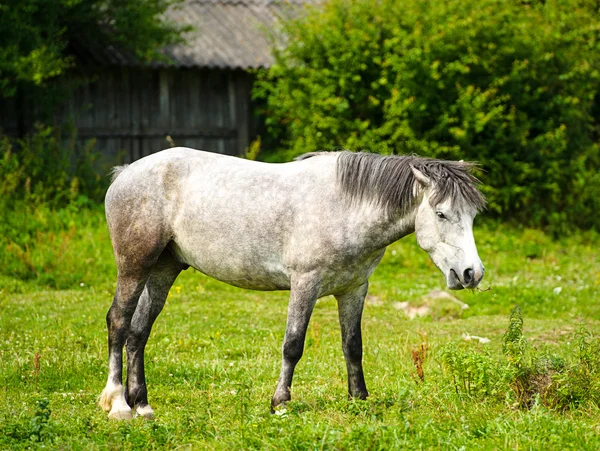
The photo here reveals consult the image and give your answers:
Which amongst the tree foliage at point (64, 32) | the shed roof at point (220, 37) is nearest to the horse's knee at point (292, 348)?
the tree foliage at point (64, 32)

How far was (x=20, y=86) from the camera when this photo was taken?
15.5m

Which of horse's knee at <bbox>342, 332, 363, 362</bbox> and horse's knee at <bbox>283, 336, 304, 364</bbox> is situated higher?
horse's knee at <bbox>283, 336, 304, 364</bbox>

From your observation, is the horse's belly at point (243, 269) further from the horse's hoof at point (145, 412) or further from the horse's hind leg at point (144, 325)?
the horse's hoof at point (145, 412)

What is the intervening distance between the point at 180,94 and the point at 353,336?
1257cm

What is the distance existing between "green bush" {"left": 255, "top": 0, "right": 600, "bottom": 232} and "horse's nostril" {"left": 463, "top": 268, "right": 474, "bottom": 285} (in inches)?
375

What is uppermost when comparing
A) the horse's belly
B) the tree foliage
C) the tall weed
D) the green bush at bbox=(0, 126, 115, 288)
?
the tree foliage

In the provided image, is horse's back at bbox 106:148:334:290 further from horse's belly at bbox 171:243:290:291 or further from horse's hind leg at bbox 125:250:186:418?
horse's hind leg at bbox 125:250:186:418

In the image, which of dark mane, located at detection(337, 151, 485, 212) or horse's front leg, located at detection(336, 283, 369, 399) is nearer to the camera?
dark mane, located at detection(337, 151, 485, 212)

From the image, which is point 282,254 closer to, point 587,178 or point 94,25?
point 94,25

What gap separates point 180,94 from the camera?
18078 millimetres

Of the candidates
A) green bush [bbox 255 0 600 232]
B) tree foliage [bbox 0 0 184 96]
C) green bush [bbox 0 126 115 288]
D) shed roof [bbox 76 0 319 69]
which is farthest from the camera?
shed roof [bbox 76 0 319 69]

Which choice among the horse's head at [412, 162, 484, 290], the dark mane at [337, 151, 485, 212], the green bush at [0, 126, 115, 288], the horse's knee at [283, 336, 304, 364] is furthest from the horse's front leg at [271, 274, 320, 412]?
the green bush at [0, 126, 115, 288]

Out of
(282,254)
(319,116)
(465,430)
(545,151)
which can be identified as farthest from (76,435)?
(545,151)

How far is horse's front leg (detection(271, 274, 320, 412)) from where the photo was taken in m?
5.95
